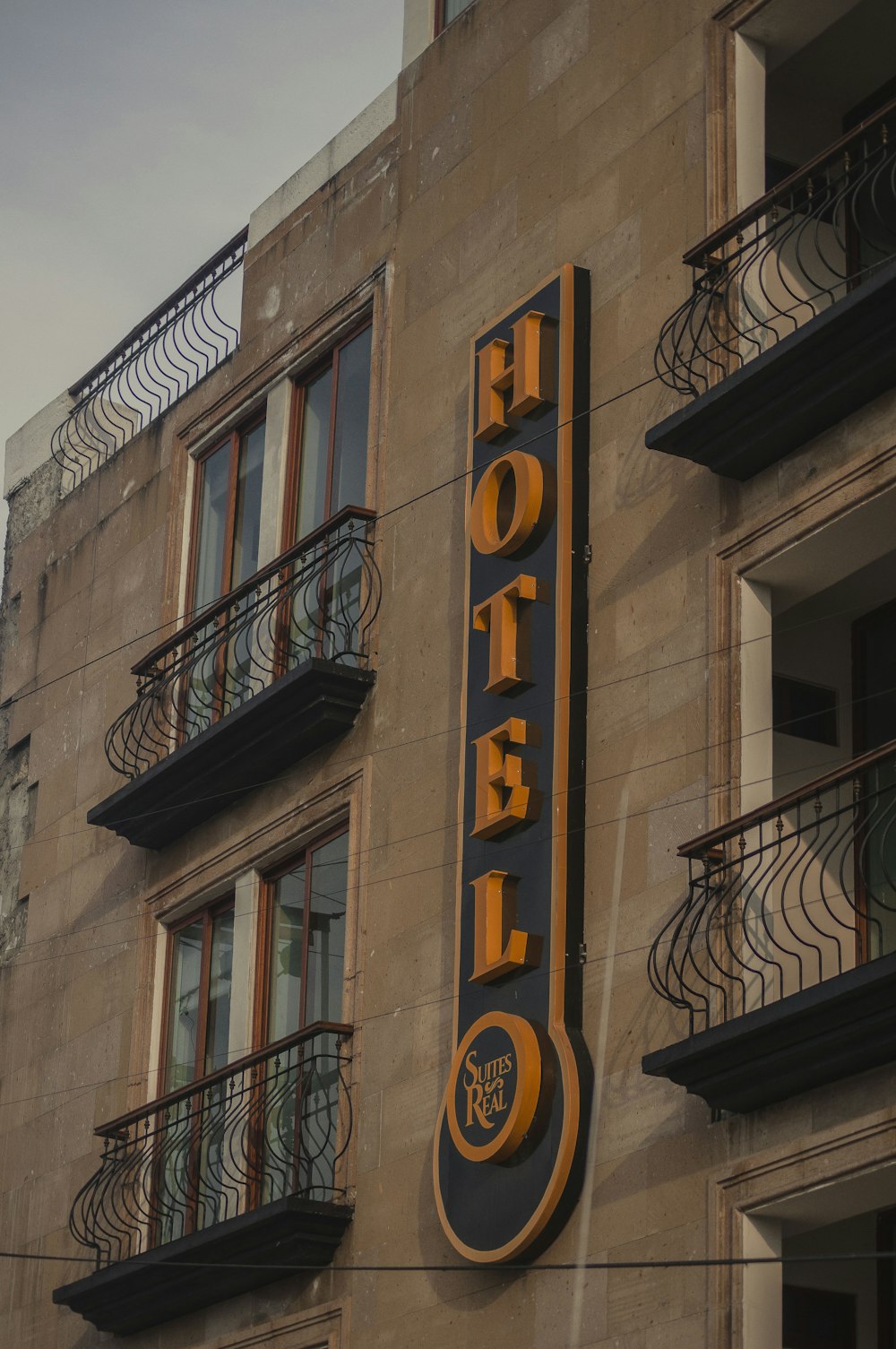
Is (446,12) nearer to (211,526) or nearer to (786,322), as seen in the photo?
(211,526)

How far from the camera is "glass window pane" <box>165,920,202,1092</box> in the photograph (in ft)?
65.2

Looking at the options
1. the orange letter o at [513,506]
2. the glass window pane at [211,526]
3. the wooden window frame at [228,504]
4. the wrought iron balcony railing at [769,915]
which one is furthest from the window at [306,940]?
the wrought iron balcony railing at [769,915]

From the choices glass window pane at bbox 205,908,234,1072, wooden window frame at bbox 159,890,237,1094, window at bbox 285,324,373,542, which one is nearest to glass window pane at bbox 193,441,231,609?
window at bbox 285,324,373,542

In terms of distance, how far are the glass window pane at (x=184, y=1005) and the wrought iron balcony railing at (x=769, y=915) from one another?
6.50 metres

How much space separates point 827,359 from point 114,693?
383 inches

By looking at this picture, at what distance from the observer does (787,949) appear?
14.1m

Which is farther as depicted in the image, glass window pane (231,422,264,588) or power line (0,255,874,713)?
glass window pane (231,422,264,588)

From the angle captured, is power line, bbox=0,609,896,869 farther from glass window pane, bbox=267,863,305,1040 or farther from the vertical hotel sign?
glass window pane, bbox=267,863,305,1040

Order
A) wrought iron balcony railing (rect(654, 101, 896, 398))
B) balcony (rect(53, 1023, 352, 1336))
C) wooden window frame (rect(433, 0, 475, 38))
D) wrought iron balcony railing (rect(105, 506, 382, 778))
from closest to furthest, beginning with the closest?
wrought iron balcony railing (rect(654, 101, 896, 398)) < balcony (rect(53, 1023, 352, 1336)) < wrought iron balcony railing (rect(105, 506, 382, 778)) < wooden window frame (rect(433, 0, 475, 38))

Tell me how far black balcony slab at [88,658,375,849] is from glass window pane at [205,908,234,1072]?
89 cm

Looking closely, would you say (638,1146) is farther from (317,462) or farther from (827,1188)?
(317,462)

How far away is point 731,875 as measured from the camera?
46.4 ft

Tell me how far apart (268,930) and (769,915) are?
596 centimetres

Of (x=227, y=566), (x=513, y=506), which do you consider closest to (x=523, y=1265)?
(x=513, y=506)
